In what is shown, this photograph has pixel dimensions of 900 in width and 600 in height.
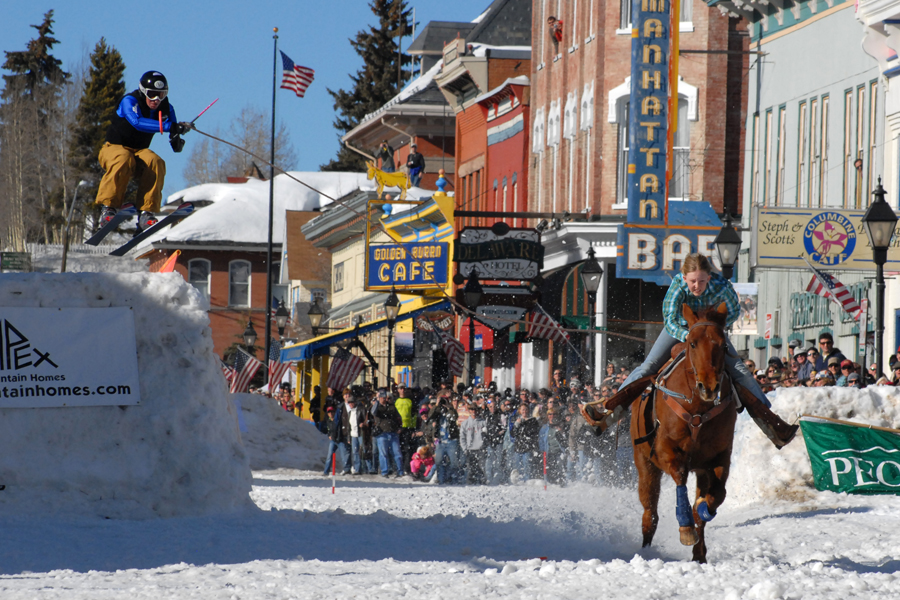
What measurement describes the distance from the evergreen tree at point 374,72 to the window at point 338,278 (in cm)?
2358

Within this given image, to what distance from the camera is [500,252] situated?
32.3m

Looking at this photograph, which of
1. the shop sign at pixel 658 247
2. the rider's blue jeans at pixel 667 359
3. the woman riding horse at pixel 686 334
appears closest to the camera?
the woman riding horse at pixel 686 334

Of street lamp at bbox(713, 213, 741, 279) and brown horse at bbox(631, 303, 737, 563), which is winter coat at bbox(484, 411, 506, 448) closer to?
street lamp at bbox(713, 213, 741, 279)

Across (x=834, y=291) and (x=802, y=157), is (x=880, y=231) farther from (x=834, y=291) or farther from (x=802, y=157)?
(x=802, y=157)

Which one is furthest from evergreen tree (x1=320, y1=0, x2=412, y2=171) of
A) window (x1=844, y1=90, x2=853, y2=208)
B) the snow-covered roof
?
window (x1=844, y1=90, x2=853, y2=208)

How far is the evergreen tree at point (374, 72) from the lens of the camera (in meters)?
81.9

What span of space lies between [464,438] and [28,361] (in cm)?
1155

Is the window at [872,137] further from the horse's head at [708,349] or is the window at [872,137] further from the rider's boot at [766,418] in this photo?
the horse's head at [708,349]

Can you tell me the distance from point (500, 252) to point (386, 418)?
739 centimetres

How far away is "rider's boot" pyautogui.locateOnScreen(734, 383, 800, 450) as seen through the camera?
1126 centimetres

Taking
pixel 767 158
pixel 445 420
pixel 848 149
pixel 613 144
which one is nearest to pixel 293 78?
pixel 613 144

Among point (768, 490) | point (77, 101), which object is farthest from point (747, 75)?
point (77, 101)

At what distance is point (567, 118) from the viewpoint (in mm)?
37375

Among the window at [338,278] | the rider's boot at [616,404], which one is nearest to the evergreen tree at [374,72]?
the window at [338,278]
